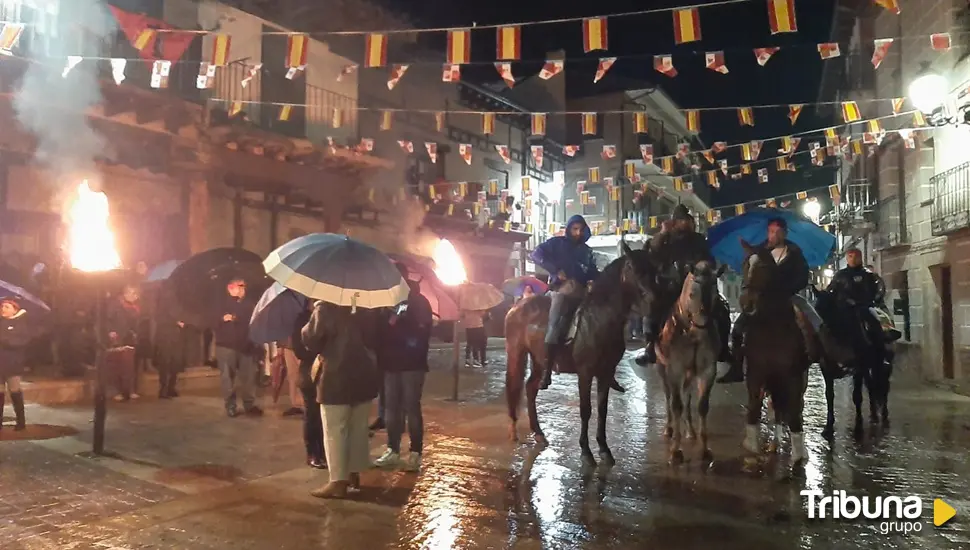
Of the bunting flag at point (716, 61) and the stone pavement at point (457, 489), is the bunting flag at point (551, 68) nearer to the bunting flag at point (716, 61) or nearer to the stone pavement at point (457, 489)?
the bunting flag at point (716, 61)

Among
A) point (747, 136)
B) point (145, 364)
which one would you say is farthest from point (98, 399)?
point (747, 136)

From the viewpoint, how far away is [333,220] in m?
19.1

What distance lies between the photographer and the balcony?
513 inches

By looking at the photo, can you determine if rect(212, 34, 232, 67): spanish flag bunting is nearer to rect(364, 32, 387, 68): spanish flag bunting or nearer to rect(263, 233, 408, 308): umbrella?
rect(364, 32, 387, 68): spanish flag bunting

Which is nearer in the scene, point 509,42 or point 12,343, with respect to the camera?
point 12,343

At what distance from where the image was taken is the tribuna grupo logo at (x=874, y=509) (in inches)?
211

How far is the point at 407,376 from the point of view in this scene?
280 inches

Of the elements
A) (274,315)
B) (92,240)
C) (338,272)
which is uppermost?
(92,240)

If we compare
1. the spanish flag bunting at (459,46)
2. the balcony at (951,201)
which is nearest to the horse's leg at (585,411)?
the spanish flag bunting at (459,46)

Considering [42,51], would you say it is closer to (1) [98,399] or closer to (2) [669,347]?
(1) [98,399]

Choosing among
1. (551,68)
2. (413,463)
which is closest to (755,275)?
(413,463)

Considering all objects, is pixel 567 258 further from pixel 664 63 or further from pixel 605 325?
pixel 664 63

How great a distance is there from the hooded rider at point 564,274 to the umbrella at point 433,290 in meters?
2.01

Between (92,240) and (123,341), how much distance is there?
12.2 feet
